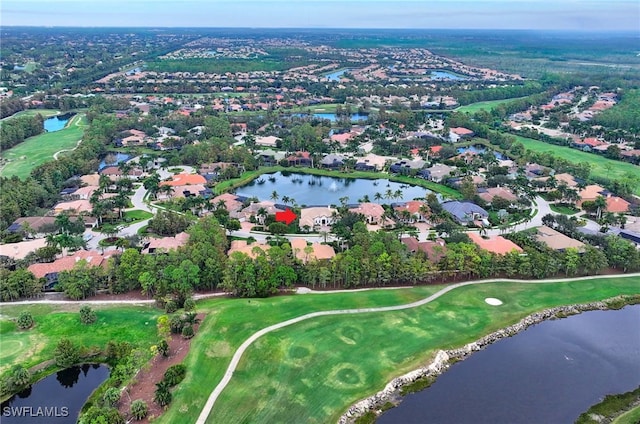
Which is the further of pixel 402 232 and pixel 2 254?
pixel 402 232

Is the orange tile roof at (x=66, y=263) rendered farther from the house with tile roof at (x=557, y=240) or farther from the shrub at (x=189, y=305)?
the house with tile roof at (x=557, y=240)

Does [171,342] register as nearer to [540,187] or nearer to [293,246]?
[293,246]

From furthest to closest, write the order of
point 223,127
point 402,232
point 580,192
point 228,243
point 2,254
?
1. point 223,127
2. point 580,192
3. point 402,232
4. point 228,243
5. point 2,254

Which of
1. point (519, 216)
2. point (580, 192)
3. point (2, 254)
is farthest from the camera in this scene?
point (580, 192)

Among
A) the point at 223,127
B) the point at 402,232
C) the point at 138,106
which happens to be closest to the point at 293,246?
the point at 402,232

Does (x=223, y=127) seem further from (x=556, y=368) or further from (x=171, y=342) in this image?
(x=556, y=368)

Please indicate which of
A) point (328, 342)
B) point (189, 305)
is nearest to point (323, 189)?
point (189, 305)

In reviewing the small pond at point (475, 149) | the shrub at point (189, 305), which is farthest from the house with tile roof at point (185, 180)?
the small pond at point (475, 149)
